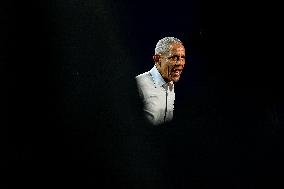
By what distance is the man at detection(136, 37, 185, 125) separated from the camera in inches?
63.0

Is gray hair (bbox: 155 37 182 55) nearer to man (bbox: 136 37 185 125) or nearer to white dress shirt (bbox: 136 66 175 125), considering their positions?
man (bbox: 136 37 185 125)

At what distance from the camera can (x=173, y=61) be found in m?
1.61

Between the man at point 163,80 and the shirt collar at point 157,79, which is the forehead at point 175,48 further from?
the shirt collar at point 157,79

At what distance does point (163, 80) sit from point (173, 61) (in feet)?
0.62

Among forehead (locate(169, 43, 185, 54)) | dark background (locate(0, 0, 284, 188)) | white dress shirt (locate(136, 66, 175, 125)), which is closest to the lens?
dark background (locate(0, 0, 284, 188))

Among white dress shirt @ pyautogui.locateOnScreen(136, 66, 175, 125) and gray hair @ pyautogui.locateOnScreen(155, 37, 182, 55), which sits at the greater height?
gray hair @ pyautogui.locateOnScreen(155, 37, 182, 55)

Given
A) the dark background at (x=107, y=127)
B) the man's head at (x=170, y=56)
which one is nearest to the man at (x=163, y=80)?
the man's head at (x=170, y=56)

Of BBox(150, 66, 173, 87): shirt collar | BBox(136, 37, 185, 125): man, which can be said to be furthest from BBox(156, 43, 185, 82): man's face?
BBox(150, 66, 173, 87): shirt collar

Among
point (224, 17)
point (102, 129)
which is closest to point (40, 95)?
point (102, 129)

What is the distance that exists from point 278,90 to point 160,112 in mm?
596

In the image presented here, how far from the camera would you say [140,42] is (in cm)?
235

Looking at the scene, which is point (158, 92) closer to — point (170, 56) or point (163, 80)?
point (163, 80)

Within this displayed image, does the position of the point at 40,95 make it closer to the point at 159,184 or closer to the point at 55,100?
the point at 55,100

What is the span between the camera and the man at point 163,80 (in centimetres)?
160
